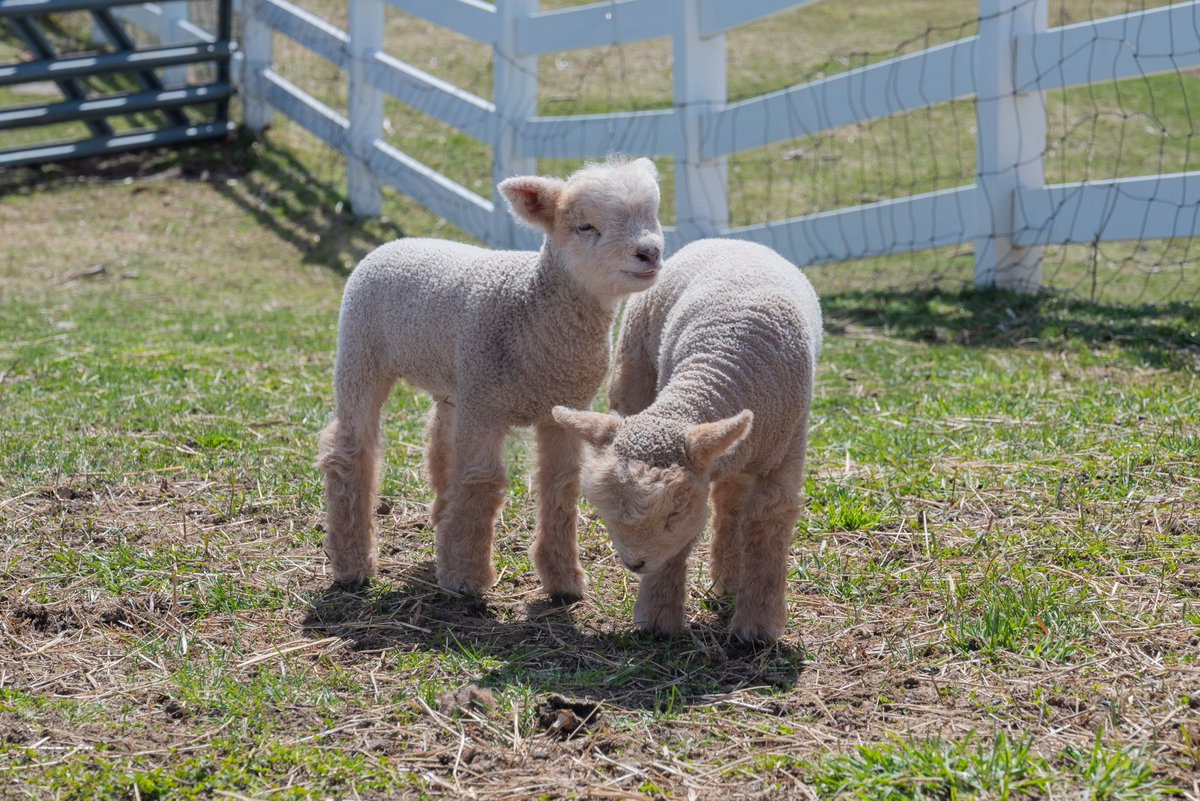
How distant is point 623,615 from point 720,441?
3.16ft

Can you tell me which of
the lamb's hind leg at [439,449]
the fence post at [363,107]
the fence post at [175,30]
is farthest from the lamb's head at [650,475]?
the fence post at [175,30]

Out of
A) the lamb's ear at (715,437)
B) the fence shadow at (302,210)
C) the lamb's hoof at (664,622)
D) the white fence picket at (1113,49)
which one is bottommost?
the fence shadow at (302,210)

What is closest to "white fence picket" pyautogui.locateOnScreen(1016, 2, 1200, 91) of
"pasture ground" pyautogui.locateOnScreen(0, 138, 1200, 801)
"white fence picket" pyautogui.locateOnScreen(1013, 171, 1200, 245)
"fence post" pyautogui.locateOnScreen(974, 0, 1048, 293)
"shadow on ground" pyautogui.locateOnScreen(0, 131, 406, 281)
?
"fence post" pyautogui.locateOnScreen(974, 0, 1048, 293)

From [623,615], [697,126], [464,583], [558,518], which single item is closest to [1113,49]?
[697,126]

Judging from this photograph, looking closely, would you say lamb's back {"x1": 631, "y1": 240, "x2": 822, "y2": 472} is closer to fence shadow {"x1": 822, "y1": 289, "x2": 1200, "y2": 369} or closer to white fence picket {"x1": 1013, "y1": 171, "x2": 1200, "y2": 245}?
fence shadow {"x1": 822, "y1": 289, "x2": 1200, "y2": 369}

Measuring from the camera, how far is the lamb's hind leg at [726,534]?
429cm

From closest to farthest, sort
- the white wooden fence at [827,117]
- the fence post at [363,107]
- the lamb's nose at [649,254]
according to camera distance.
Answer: the lamb's nose at [649,254], the white wooden fence at [827,117], the fence post at [363,107]

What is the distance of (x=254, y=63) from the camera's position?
13383 millimetres

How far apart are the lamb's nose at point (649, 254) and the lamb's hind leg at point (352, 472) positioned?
→ 116cm

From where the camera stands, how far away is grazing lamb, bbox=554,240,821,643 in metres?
3.52

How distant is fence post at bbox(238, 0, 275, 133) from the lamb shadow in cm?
999

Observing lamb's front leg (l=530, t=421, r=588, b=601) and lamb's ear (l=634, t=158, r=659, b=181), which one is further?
lamb's front leg (l=530, t=421, r=588, b=601)

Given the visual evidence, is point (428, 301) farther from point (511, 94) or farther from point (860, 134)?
point (860, 134)

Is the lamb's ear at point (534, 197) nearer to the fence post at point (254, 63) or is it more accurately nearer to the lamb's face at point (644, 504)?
the lamb's face at point (644, 504)
